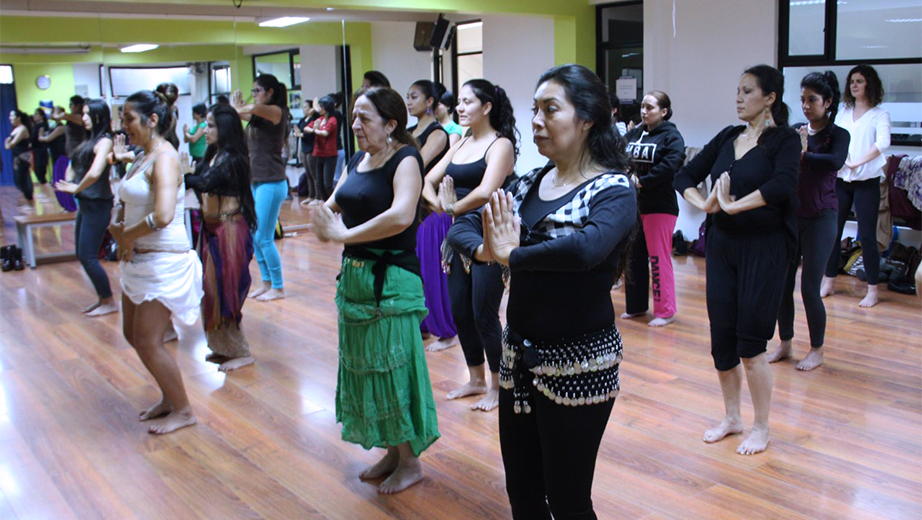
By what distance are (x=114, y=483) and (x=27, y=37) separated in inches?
262

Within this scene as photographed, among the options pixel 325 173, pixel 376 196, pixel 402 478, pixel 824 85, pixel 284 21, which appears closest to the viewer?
pixel 376 196

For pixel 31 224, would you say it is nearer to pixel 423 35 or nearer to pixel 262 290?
pixel 262 290

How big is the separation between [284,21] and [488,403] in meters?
6.67

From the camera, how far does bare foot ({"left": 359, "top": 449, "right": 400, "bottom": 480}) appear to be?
3.39m

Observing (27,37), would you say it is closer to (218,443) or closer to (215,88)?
(215,88)

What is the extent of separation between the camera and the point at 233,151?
4.63 meters

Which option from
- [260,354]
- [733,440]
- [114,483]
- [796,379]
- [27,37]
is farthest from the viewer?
[27,37]

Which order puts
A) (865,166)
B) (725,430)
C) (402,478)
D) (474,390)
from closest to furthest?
(402,478), (725,430), (474,390), (865,166)

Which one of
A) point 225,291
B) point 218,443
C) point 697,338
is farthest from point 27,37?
point 697,338

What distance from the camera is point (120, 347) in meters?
5.46

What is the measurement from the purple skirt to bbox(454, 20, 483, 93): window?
22.2ft

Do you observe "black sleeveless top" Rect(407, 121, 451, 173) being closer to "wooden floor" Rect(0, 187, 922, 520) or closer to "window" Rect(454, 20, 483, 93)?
"wooden floor" Rect(0, 187, 922, 520)

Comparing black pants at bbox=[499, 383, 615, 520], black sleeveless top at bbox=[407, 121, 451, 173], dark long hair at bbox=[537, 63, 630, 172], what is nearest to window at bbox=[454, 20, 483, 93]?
black sleeveless top at bbox=[407, 121, 451, 173]

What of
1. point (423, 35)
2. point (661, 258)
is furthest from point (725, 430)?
point (423, 35)
